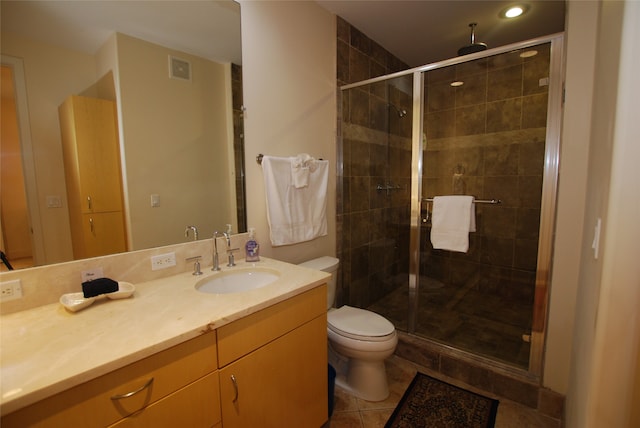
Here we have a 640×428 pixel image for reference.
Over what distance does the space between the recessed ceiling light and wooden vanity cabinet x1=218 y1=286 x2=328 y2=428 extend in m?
2.48

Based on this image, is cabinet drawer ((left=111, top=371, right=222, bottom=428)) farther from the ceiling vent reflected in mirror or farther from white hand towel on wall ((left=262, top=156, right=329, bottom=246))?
the ceiling vent reflected in mirror

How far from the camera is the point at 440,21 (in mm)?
2301

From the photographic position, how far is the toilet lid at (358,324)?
163cm

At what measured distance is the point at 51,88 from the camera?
1.05 meters

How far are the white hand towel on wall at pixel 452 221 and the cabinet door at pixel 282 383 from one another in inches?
49.4

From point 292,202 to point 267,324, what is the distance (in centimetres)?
96

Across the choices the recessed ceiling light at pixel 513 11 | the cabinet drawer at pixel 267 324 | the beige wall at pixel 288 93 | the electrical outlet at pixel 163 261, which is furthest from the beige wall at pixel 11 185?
the recessed ceiling light at pixel 513 11

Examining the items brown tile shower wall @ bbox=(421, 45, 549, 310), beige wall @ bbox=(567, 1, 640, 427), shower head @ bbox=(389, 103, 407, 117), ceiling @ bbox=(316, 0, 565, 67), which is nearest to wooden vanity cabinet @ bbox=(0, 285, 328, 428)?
beige wall @ bbox=(567, 1, 640, 427)

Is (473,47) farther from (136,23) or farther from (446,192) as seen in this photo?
(136,23)

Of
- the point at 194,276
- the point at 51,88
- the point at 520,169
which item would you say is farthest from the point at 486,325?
the point at 51,88

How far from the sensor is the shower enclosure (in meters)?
2.13

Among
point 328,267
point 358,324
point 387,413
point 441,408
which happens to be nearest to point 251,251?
point 328,267

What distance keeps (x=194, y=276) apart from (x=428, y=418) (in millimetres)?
1454

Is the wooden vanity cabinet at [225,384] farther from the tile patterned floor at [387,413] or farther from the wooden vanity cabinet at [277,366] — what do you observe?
the tile patterned floor at [387,413]
